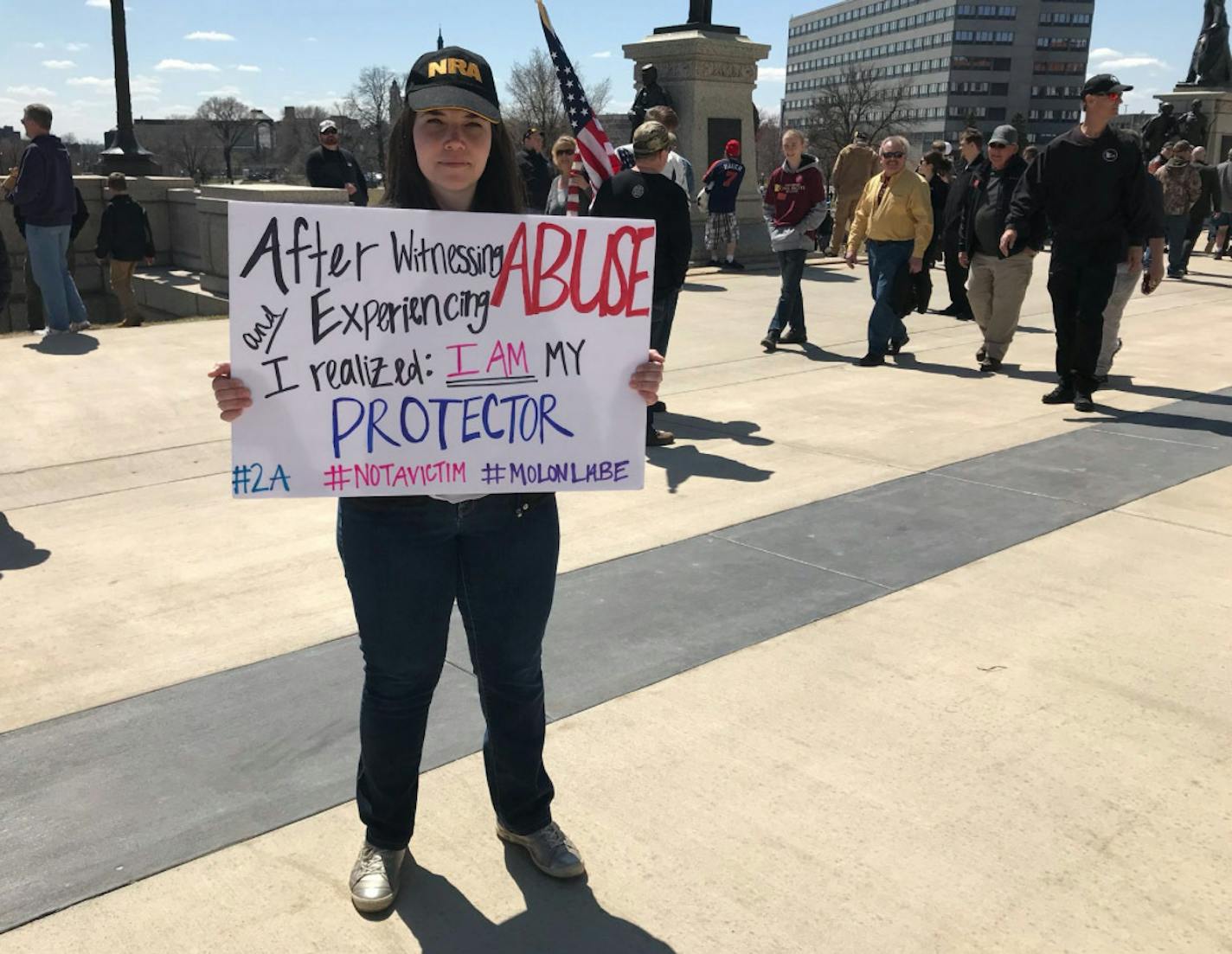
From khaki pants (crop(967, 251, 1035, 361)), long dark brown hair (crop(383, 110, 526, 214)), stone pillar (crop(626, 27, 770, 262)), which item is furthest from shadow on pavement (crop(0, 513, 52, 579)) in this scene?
stone pillar (crop(626, 27, 770, 262))

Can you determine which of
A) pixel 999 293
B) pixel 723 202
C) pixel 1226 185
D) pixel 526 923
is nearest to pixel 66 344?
pixel 999 293

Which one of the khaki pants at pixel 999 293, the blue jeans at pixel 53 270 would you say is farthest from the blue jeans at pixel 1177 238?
the blue jeans at pixel 53 270

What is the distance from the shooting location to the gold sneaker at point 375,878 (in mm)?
2480

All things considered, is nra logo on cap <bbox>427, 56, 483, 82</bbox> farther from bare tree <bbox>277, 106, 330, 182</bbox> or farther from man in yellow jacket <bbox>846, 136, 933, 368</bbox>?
bare tree <bbox>277, 106, 330, 182</bbox>

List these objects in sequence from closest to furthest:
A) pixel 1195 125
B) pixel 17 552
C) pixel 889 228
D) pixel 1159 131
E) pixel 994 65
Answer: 1. pixel 17 552
2. pixel 889 228
3. pixel 1159 131
4. pixel 1195 125
5. pixel 994 65

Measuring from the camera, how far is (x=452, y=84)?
91.5 inches

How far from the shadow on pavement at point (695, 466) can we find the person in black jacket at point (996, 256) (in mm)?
3265

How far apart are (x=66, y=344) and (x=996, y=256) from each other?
7.72 metres

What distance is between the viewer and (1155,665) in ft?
12.3

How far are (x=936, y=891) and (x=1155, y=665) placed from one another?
161 centimetres

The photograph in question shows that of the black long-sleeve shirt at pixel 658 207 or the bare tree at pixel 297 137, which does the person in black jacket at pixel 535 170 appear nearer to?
the black long-sleeve shirt at pixel 658 207

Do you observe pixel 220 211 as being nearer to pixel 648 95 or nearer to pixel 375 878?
pixel 648 95

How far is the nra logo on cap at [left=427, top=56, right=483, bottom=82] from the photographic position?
7.67ft

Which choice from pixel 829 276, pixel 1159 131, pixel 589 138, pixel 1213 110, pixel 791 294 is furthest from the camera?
pixel 1213 110
